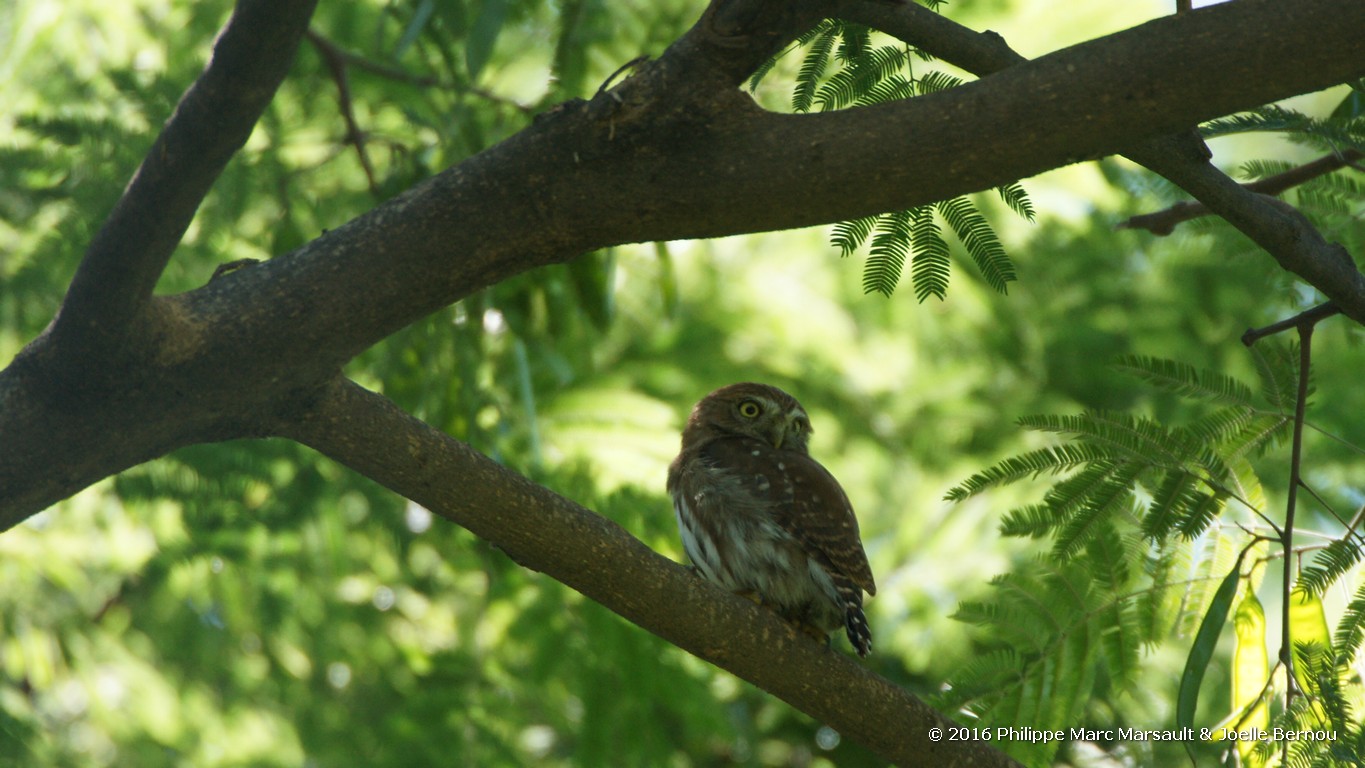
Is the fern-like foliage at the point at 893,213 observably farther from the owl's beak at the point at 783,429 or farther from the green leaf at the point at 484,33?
the owl's beak at the point at 783,429

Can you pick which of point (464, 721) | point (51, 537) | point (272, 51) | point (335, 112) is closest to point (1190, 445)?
point (272, 51)

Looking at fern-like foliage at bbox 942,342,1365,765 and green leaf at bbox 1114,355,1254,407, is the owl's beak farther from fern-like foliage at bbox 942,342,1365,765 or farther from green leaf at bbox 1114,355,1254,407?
green leaf at bbox 1114,355,1254,407

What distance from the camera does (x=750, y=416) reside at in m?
4.73

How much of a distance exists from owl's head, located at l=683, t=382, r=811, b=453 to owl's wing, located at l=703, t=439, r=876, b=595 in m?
0.46

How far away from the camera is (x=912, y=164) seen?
212cm

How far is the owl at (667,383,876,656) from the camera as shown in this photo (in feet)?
12.1

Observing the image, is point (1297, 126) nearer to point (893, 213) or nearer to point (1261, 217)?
point (1261, 217)

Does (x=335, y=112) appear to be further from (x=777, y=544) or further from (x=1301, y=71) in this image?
(x=1301, y=71)

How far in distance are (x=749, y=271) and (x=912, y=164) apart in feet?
14.7

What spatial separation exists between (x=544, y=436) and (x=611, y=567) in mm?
2799

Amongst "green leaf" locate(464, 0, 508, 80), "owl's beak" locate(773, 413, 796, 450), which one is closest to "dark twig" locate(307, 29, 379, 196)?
"green leaf" locate(464, 0, 508, 80)

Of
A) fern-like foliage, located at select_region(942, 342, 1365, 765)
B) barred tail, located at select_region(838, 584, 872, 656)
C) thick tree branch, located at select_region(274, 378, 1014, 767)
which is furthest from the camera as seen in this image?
barred tail, located at select_region(838, 584, 872, 656)

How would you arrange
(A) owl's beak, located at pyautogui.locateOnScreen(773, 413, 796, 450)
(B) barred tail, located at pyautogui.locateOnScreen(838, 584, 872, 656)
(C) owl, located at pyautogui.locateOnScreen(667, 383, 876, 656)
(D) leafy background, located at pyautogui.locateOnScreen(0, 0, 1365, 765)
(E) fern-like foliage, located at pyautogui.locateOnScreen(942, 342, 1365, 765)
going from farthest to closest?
(A) owl's beak, located at pyautogui.locateOnScreen(773, 413, 796, 450) < (D) leafy background, located at pyautogui.locateOnScreen(0, 0, 1365, 765) < (C) owl, located at pyautogui.locateOnScreen(667, 383, 876, 656) < (B) barred tail, located at pyautogui.locateOnScreen(838, 584, 872, 656) < (E) fern-like foliage, located at pyautogui.locateOnScreen(942, 342, 1365, 765)

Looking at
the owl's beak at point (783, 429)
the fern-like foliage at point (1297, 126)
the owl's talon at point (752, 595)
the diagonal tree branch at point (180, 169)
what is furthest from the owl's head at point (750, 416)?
the diagonal tree branch at point (180, 169)
